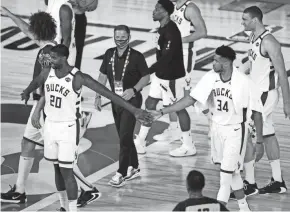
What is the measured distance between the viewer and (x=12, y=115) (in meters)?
12.8

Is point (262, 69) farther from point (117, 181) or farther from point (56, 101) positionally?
point (56, 101)

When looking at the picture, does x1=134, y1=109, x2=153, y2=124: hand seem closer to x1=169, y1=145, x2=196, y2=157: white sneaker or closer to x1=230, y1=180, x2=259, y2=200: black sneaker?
x1=230, y1=180, x2=259, y2=200: black sneaker

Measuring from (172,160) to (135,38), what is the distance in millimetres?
6248

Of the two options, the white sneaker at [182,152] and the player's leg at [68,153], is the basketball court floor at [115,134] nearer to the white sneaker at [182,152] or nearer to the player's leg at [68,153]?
the white sneaker at [182,152]

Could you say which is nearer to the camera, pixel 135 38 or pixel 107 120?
pixel 107 120

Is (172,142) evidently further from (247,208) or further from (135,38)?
(135,38)

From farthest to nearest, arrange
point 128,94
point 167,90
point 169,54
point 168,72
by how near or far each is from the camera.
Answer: point 167,90 < point 168,72 < point 169,54 < point 128,94

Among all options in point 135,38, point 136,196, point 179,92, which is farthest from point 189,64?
point 135,38

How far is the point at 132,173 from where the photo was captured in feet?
34.6

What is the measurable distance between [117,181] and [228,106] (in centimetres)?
188

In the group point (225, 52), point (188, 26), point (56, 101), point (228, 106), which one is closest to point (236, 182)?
point (228, 106)

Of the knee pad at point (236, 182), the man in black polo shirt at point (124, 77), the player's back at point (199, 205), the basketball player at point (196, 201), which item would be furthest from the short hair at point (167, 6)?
the player's back at point (199, 205)

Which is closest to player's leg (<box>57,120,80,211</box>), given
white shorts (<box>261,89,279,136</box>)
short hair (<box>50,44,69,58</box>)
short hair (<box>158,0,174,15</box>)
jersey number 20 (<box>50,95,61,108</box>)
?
jersey number 20 (<box>50,95,61,108</box>)

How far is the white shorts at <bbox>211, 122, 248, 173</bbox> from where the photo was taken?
9031mm
